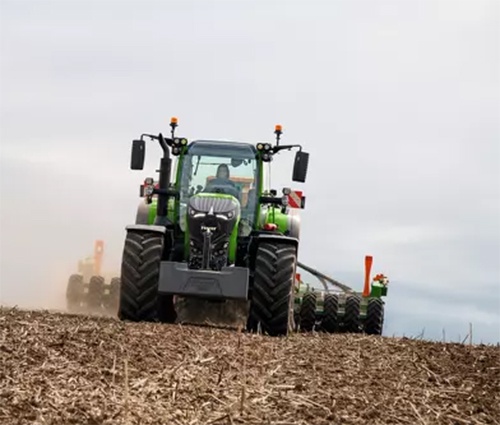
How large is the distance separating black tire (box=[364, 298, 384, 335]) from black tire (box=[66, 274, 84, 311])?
6798 millimetres

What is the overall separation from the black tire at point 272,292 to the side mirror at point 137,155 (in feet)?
7.71

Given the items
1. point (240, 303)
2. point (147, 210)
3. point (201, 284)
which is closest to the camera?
point (201, 284)

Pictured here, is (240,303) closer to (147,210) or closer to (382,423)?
(147,210)

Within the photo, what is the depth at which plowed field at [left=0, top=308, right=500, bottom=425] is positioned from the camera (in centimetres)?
551

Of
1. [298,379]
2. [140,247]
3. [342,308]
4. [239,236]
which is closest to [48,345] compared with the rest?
[298,379]

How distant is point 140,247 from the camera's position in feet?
39.2

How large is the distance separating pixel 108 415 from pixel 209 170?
8.43 meters

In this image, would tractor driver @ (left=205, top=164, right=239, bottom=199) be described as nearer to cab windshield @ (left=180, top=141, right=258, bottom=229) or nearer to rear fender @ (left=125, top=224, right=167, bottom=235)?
cab windshield @ (left=180, top=141, right=258, bottom=229)

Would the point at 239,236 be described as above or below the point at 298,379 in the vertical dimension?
above

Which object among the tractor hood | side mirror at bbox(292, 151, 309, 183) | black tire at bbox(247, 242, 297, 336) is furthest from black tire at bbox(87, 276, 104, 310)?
black tire at bbox(247, 242, 297, 336)

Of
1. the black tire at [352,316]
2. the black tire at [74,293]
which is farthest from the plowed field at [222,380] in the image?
the black tire at [74,293]

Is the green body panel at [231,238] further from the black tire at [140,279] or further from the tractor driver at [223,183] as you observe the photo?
the black tire at [140,279]

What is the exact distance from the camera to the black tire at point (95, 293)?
19.6 meters

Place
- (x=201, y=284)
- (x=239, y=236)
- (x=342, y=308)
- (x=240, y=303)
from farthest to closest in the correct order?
(x=342, y=308), (x=240, y=303), (x=239, y=236), (x=201, y=284)
